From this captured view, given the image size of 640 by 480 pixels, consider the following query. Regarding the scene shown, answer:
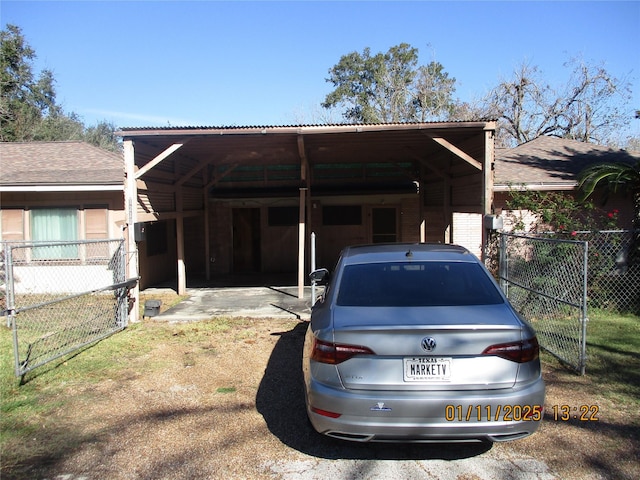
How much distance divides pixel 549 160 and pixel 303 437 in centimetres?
1103

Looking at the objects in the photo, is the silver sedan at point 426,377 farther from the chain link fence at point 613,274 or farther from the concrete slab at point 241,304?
the chain link fence at point 613,274

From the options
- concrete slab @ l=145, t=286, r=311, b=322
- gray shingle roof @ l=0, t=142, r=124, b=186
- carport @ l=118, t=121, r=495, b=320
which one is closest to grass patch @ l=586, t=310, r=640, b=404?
carport @ l=118, t=121, r=495, b=320

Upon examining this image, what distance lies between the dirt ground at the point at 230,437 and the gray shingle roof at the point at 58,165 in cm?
692

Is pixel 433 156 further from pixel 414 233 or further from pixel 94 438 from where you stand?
pixel 94 438

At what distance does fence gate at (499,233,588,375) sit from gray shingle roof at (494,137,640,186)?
1992mm

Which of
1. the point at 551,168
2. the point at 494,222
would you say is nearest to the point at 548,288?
the point at 494,222

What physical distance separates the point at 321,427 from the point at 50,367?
13.7 feet

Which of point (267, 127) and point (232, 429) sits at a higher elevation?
point (267, 127)

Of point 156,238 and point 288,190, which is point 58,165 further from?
point 288,190

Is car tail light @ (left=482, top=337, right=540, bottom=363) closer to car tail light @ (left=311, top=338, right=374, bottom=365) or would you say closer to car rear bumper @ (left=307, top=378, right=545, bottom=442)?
car rear bumper @ (left=307, top=378, right=545, bottom=442)

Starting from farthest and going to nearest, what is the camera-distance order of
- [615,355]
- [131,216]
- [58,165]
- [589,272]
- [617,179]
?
1. [58,165]
2. [617,179]
3. [589,272]
4. [131,216]
5. [615,355]

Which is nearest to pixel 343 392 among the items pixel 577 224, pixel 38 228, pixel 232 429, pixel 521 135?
pixel 232 429

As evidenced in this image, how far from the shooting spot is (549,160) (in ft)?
40.7

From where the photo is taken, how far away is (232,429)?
416 cm
